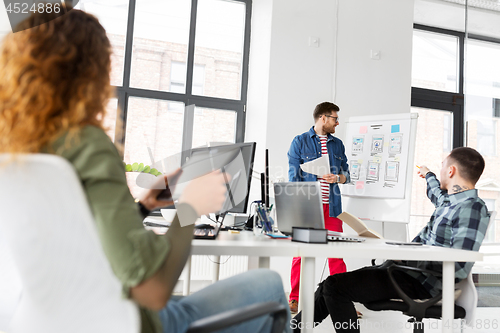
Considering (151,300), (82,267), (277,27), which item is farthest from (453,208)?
(277,27)

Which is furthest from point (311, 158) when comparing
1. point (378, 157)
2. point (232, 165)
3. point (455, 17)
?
point (455, 17)

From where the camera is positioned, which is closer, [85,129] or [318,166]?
[85,129]

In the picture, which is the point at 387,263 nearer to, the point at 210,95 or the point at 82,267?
the point at 82,267

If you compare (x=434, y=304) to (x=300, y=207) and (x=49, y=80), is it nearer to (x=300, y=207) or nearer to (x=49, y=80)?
(x=300, y=207)

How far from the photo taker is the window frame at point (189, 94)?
13.2 ft

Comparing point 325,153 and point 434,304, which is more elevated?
point 325,153

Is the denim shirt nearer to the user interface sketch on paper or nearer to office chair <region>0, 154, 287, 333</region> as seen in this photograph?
the user interface sketch on paper

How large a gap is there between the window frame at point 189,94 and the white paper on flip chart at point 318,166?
1.30 meters

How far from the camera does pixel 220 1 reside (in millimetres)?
4379

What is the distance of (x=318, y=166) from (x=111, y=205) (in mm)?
2615

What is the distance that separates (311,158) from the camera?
337 cm

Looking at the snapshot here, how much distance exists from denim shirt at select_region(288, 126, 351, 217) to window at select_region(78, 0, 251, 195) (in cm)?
105

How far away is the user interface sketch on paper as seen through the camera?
3.62 m

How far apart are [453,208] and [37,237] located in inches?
64.3
